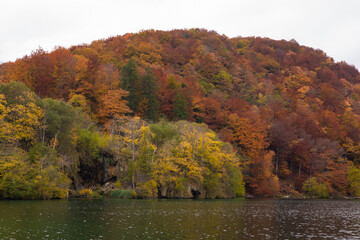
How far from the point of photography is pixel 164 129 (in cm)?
6362

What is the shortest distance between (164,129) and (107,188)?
14.8 m

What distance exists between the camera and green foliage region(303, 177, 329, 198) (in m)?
84.2

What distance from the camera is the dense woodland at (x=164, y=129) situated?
4950 cm

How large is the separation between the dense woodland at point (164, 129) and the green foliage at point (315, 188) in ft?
0.92

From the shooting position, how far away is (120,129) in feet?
209

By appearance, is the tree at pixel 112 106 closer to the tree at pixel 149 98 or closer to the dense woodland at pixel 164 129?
the dense woodland at pixel 164 129

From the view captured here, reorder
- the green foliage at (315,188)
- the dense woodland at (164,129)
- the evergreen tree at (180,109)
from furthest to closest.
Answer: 1. the green foliage at (315,188)
2. the evergreen tree at (180,109)
3. the dense woodland at (164,129)

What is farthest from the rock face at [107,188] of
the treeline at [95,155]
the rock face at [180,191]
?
the rock face at [180,191]

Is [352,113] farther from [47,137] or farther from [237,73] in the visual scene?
[47,137]

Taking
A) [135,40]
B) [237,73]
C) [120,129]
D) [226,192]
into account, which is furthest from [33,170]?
[237,73]

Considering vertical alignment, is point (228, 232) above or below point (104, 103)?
below

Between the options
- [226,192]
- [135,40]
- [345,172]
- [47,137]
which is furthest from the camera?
[135,40]

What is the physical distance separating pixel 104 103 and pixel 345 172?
2467 inches

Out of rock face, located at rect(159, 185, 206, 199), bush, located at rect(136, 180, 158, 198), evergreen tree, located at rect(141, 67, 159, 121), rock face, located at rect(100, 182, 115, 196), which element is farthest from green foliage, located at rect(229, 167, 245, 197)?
rock face, located at rect(100, 182, 115, 196)
